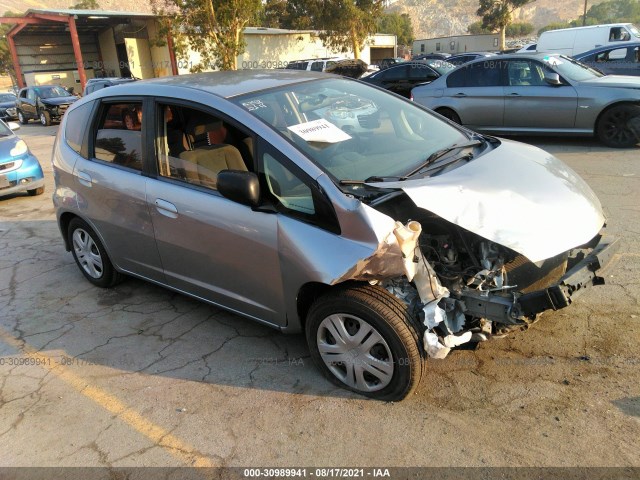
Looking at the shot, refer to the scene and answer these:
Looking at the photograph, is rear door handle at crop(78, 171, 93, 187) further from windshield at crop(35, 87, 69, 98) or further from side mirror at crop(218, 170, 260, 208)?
windshield at crop(35, 87, 69, 98)

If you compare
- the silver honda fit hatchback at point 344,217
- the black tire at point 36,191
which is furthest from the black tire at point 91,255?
the black tire at point 36,191

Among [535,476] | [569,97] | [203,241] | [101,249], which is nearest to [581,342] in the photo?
[535,476]

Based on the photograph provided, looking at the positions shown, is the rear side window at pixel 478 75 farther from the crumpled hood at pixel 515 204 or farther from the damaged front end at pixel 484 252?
the damaged front end at pixel 484 252

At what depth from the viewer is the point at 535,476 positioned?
Answer: 2.36 metres

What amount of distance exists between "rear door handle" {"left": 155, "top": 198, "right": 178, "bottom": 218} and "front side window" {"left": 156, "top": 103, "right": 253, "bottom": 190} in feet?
0.60

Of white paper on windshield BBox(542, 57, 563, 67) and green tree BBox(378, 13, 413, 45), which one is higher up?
green tree BBox(378, 13, 413, 45)

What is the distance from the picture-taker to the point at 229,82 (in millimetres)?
3682

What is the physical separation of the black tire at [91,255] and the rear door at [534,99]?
284 inches

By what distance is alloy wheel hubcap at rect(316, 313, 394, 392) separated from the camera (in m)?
2.84

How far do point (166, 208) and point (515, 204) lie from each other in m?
2.26

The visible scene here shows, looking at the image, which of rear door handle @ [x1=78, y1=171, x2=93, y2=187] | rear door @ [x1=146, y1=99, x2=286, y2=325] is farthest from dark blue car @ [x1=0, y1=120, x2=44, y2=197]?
rear door @ [x1=146, y1=99, x2=286, y2=325]

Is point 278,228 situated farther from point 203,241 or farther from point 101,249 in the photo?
point 101,249

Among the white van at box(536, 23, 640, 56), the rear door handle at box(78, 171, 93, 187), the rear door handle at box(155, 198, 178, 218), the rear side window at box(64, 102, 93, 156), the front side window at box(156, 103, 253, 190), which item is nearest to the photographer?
the front side window at box(156, 103, 253, 190)

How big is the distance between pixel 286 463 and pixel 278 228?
1256 mm
